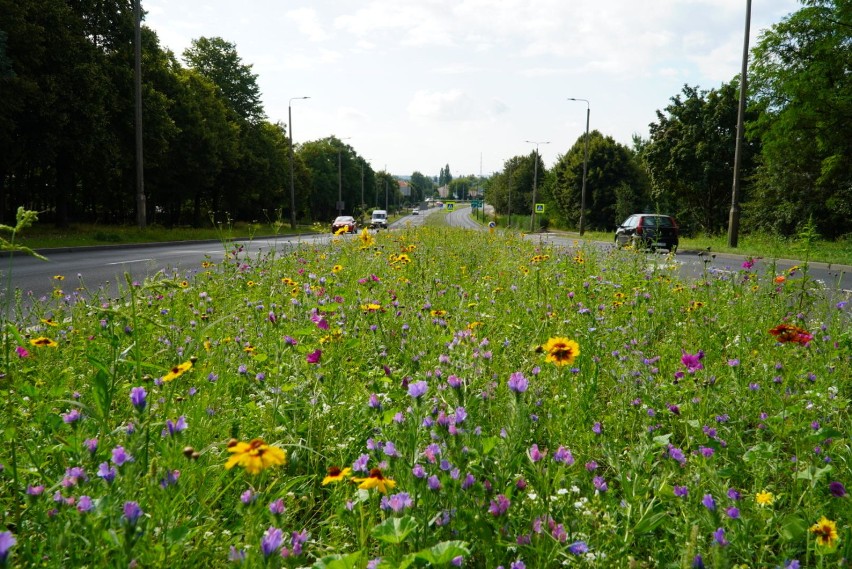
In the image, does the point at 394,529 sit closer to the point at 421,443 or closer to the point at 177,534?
the point at 177,534

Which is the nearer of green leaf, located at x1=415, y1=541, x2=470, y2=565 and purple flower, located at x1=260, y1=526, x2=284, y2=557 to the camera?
purple flower, located at x1=260, y1=526, x2=284, y2=557

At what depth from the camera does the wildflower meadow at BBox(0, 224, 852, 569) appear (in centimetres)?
163

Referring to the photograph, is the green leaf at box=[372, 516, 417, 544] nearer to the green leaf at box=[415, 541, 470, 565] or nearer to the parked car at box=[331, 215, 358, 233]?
the green leaf at box=[415, 541, 470, 565]

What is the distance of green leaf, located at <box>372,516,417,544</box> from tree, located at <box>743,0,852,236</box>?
27701mm

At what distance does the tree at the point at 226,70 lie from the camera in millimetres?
45688

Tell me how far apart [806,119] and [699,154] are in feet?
32.9

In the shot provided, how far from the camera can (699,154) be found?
34281mm

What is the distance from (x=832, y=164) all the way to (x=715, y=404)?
1012 inches

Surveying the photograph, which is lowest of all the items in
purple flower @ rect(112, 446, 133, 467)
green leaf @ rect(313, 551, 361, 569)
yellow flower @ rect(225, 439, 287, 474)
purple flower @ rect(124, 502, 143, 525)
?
green leaf @ rect(313, 551, 361, 569)

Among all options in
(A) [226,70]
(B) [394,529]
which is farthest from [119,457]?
(A) [226,70]

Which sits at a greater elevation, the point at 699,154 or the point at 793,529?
the point at 699,154

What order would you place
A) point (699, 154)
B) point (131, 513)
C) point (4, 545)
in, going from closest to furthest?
1. point (4, 545)
2. point (131, 513)
3. point (699, 154)

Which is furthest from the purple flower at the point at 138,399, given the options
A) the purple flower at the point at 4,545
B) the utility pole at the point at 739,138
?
the utility pole at the point at 739,138

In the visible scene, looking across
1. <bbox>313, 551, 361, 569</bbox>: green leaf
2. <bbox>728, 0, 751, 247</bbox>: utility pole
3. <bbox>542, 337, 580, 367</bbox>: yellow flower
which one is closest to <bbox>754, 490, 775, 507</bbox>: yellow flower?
<bbox>542, 337, 580, 367</bbox>: yellow flower
